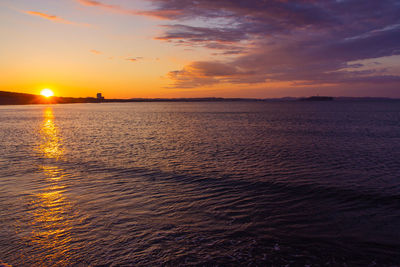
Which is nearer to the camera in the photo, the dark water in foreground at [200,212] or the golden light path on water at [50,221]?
the golden light path on water at [50,221]

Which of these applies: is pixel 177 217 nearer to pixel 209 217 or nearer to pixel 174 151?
pixel 209 217

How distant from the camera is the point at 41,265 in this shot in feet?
28.0

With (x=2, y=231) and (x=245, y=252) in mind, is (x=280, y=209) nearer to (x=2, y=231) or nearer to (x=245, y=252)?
(x=245, y=252)

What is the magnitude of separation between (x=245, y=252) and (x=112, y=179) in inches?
462

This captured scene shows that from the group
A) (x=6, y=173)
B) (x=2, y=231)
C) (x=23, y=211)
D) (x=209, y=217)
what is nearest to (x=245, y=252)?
(x=209, y=217)

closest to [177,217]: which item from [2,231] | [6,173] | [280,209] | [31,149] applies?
[280,209]

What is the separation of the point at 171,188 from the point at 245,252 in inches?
307

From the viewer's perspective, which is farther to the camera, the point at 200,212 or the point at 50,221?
the point at 200,212

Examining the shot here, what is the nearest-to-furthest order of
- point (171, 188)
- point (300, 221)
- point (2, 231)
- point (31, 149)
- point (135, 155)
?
point (2, 231) → point (300, 221) → point (171, 188) → point (135, 155) → point (31, 149)

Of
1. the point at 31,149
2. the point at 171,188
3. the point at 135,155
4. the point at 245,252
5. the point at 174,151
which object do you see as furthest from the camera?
the point at 31,149

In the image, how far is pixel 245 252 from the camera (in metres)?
9.55

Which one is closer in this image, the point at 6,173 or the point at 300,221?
the point at 300,221

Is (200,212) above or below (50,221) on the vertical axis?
below

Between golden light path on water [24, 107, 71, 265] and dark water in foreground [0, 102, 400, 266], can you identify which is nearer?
golden light path on water [24, 107, 71, 265]
